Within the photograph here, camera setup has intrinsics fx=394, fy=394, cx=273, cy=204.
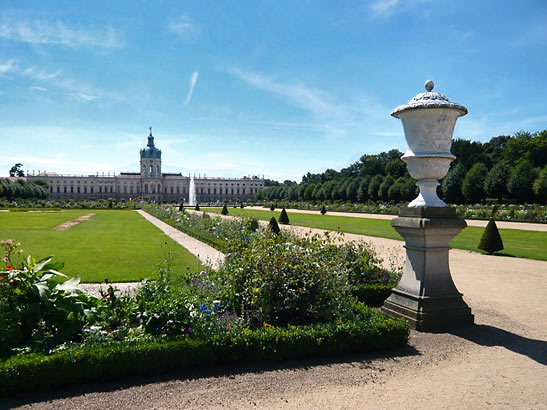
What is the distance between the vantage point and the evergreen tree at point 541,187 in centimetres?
2697

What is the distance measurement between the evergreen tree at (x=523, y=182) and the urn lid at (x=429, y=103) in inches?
1164

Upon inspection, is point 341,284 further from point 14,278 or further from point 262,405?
point 14,278

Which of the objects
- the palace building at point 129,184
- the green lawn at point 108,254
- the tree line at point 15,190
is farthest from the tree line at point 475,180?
the palace building at point 129,184

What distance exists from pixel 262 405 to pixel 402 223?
8.58ft

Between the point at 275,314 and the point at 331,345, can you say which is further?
the point at 275,314

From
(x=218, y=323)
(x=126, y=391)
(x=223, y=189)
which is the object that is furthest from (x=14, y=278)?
(x=223, y=189)

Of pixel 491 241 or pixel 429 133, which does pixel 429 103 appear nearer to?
pixel 429 133

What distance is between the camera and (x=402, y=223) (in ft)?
14.7

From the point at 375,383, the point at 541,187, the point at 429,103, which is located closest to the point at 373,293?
the point at 375,383

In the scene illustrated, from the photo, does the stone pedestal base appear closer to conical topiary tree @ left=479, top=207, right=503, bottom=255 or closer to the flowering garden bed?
the flowering garden bed

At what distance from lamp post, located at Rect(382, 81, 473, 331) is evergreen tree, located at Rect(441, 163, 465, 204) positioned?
33556mm

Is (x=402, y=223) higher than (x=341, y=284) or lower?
higher

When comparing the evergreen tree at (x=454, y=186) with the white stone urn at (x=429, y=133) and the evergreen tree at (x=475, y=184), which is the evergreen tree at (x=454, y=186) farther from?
the white stone urn at (x=429, y=133)

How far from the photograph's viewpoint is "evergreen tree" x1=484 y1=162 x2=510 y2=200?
31109 mm
